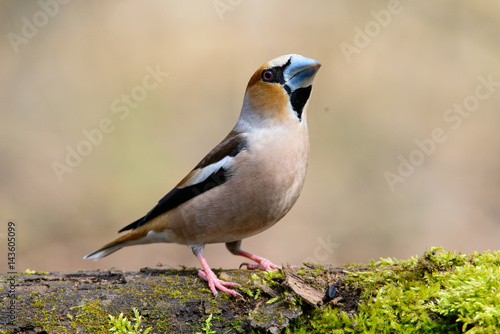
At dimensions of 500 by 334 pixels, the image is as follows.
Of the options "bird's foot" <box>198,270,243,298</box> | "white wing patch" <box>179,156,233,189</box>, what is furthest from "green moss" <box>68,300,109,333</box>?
"white wing patch" <box>179,156,233,189</box>

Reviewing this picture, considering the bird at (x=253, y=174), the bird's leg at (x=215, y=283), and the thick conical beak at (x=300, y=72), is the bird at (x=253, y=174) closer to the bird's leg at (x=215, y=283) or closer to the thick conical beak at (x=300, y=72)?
the thick conical beak at (x=300, y=72)

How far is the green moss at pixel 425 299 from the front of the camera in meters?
2.85

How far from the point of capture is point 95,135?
8914mm

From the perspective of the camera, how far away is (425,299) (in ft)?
10.2

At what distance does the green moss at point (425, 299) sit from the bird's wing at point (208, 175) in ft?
4.73

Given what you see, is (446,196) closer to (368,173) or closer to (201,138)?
(368,173)

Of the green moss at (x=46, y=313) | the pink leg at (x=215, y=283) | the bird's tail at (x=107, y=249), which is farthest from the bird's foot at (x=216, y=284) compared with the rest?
the bird's tail at (x=107, y=249)

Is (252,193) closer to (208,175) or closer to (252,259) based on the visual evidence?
(208,175)

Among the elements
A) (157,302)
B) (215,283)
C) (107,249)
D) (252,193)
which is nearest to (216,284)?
(215,283)

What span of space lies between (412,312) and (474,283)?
416 mm

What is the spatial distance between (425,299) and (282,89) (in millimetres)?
2149

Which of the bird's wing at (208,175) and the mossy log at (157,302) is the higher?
the bird's wing at (208,175)

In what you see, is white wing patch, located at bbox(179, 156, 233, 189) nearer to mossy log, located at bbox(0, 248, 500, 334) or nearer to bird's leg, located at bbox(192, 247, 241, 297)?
bird's leg, located at bbox(192, 247, 241, 297)

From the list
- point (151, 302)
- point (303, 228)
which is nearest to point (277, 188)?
point (151, 302)
